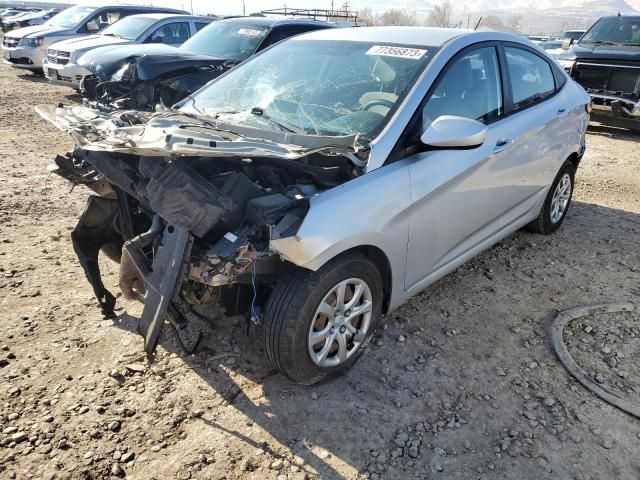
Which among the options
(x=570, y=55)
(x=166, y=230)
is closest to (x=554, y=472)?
(x=166, y=230)

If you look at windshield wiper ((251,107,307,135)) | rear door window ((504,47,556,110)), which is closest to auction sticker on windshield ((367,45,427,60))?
windshield wiper ((251,107,307,135))

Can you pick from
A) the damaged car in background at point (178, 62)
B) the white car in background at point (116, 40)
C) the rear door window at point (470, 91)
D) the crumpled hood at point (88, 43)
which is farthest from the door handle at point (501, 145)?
the crumpled hood at point (88, 43)

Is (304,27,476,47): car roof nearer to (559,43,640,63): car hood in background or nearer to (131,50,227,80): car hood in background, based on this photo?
(131,50,227,80): car hood in background

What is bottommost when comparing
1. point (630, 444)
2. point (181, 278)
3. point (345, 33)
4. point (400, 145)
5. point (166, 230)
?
point (630, 444)

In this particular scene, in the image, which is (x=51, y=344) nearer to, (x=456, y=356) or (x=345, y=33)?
(x=456, y=356)

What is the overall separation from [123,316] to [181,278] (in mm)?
1130

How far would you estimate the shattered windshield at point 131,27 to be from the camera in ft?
33.7

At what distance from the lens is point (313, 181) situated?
8.70ft

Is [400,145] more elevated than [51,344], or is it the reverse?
[400,145]

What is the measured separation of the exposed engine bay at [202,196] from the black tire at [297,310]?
0.11 meters

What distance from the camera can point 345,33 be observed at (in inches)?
146

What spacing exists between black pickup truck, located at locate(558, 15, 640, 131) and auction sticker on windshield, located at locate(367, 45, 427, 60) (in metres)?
7.06

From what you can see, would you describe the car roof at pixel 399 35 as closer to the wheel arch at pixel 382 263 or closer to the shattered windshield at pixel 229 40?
the wheel arch at pixel 382 263

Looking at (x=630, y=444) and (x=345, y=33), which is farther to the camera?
(x=345, y=33)
